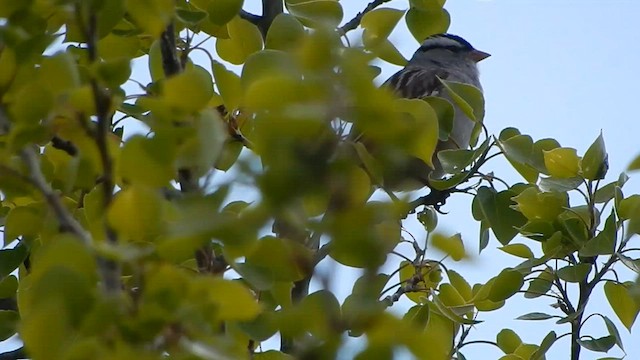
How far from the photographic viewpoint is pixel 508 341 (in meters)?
2.17

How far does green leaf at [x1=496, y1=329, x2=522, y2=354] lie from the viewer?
2.17 m

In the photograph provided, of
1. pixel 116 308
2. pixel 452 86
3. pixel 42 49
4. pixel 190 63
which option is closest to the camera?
pixel 116 308

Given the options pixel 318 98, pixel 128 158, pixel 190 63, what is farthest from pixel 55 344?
pixel 190 63

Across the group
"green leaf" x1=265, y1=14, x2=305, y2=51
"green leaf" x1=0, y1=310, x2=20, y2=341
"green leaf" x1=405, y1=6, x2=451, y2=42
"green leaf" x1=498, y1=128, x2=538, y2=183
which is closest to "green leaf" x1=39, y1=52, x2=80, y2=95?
"green leaf" x1=265, y1=14, x2=305, y2=51

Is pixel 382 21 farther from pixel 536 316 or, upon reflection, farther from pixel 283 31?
pixel 536 316

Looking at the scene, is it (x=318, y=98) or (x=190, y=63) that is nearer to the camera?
(x=318, y=98)

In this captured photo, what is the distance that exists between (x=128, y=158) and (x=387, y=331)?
250 millimetres

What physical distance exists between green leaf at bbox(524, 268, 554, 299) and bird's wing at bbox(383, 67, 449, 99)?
6.10 feet

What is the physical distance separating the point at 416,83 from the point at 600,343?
89.1 inches

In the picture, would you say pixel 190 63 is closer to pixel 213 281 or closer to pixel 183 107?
pixel 183 107

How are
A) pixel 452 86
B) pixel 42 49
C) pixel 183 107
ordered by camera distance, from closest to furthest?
pixel 183 107 < pixel 42 49 < pixel 452 86

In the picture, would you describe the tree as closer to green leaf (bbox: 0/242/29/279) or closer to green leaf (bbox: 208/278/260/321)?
green leaf (bbox: 208/278/260/321)

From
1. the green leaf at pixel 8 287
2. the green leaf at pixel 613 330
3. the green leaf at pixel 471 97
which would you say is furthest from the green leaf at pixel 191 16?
the green leaf at pixel 613 330

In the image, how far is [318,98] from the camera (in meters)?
0.75
